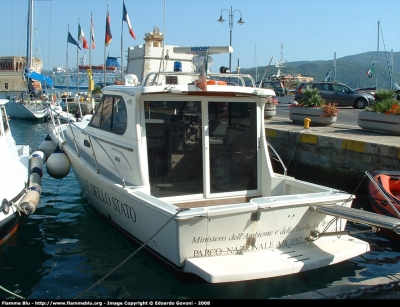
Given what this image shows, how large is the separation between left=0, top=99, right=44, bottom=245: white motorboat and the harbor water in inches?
21.3

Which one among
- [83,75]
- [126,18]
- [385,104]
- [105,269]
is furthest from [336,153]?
[83,75]

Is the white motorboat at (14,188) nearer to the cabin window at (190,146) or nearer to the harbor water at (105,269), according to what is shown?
the harbor water at (105,269)

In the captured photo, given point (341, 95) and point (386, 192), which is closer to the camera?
point (386, 192)

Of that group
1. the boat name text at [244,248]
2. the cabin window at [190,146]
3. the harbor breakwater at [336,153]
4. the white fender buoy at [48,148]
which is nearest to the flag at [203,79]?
the cabin window at [190,146]

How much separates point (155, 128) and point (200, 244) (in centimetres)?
192

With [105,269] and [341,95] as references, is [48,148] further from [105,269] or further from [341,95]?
[341,95]

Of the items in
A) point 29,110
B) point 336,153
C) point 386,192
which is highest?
point 29,110

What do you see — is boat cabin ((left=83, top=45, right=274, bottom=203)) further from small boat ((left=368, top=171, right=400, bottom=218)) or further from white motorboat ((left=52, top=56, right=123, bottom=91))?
white motorboat ((left=52, top=56, right=123, bottom=91))

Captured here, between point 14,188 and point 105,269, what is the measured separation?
2092 millimetres

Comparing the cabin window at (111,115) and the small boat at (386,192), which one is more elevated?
the cabin window at (111,115)

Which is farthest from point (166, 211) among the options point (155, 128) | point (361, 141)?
point (361, 141)

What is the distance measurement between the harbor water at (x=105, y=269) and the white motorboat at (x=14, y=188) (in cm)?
54

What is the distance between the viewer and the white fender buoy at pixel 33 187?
6801 mm

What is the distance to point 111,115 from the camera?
23.7 feet
